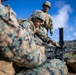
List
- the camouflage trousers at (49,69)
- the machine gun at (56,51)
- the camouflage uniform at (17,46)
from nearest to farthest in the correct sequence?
the camouflage uniform at (17,46) < the camouflage trousers at (49,69) < the machine gun at (56,51)

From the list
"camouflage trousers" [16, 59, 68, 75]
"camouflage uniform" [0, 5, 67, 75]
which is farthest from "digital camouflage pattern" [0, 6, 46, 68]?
"camouflage trousers" [16, 59, 68, 75]

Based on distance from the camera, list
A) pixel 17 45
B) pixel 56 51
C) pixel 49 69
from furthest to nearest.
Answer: pixel 56 51
pixel 49 69
pixel 17 45

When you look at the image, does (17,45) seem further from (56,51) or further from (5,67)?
(56,51)

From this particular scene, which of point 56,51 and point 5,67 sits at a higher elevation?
point 56,51

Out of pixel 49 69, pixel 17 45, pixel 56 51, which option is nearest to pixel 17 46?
pixel 17 45

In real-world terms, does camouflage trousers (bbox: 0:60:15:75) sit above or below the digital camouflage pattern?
below

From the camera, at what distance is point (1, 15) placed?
3018mm

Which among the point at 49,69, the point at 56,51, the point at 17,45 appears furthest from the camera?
the point at 56,51

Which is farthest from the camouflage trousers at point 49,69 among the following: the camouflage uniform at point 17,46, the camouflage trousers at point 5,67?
the camouflage trousers at point 5,67

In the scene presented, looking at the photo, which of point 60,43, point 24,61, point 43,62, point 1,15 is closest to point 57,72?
point 43,62

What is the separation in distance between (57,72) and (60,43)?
6.00 metres

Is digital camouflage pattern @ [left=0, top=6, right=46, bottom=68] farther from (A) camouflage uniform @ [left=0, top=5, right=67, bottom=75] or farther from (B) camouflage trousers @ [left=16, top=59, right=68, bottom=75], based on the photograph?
(B) camouflage trousers @ [left=16, top=59, right=68, bottom=75]

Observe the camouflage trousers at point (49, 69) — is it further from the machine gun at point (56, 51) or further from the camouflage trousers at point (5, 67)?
the machine gun at point (56, 51)

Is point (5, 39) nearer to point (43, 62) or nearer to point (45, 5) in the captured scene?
point (43, 62)
